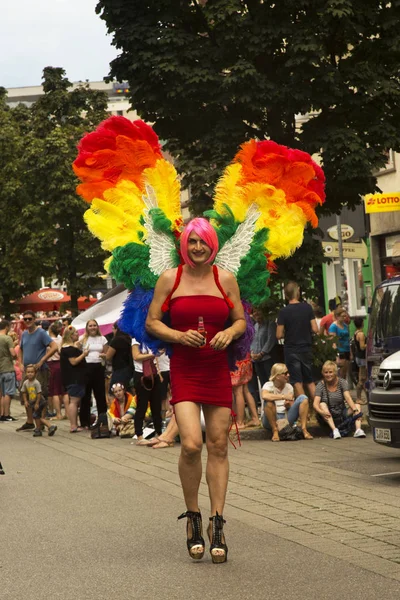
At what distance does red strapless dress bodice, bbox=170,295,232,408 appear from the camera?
7957 millimetres

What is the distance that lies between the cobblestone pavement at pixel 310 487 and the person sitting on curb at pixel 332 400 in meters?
0.25

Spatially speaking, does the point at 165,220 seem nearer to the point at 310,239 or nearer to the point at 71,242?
the point at 310,239

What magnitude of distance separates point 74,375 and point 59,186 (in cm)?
1654

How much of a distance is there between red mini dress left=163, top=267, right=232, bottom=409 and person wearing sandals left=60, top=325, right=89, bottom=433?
12339 millimetres

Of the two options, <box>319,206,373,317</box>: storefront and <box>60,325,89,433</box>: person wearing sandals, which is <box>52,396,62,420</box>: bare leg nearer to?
<box>60,325,89,433</box>: person wearing sandals

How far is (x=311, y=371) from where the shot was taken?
1808 centimetres

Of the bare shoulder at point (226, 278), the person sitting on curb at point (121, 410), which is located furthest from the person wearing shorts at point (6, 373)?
the bare shoulder at point (226, 278)

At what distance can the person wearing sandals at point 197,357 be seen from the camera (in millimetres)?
7914

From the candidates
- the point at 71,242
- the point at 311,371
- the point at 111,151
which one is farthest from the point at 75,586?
the point at 71,242

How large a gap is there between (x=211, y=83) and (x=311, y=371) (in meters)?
4.06

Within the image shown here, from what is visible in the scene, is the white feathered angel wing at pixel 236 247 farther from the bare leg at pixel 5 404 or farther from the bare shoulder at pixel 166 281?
the bare leg at pixel 5 404

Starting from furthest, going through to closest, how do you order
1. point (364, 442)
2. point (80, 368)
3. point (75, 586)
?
point (80, 368) → point (364, 442) → point (75, 586)

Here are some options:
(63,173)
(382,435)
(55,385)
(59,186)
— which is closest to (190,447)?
(382,435)

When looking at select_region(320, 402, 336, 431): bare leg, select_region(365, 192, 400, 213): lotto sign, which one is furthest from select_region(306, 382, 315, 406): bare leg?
select_region(365, 192, 400, 213): lotto sign
